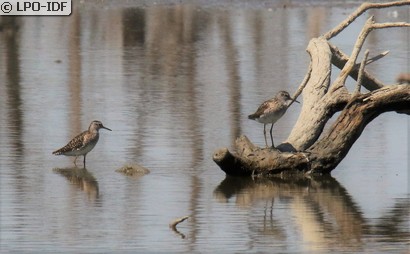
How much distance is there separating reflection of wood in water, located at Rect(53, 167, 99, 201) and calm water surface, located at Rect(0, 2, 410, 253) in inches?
0.8

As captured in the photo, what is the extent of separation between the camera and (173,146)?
55.8ft

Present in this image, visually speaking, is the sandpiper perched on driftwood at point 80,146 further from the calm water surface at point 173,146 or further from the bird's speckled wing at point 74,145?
the calm water surface at point 173,146

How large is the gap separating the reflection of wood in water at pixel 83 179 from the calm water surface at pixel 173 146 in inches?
0.8

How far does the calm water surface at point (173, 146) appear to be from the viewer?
12445mm

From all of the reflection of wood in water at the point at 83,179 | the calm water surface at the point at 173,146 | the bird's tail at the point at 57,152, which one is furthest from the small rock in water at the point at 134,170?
the bird's tail at the point at 57,152

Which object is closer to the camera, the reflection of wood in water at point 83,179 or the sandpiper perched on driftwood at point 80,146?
the reflection of wood in water at point 83,179

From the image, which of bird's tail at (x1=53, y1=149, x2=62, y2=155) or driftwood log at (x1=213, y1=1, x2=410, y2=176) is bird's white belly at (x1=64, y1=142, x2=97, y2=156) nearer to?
bird's tail at (x1=53, y1=149, x2=62, y2=155)

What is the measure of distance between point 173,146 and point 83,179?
78.1 inches

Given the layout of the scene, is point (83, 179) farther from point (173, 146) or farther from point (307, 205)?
point (307, 205)

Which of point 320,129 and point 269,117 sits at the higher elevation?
point 269,117

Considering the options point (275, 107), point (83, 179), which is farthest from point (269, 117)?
point (83, 179)

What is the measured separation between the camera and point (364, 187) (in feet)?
48.8

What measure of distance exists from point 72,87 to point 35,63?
10.3 ft

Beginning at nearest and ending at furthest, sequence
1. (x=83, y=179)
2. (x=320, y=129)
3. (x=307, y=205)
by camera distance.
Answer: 1. (x=307, y=205)
2. (x=83, y=179)
3. (x=320, y=129)
